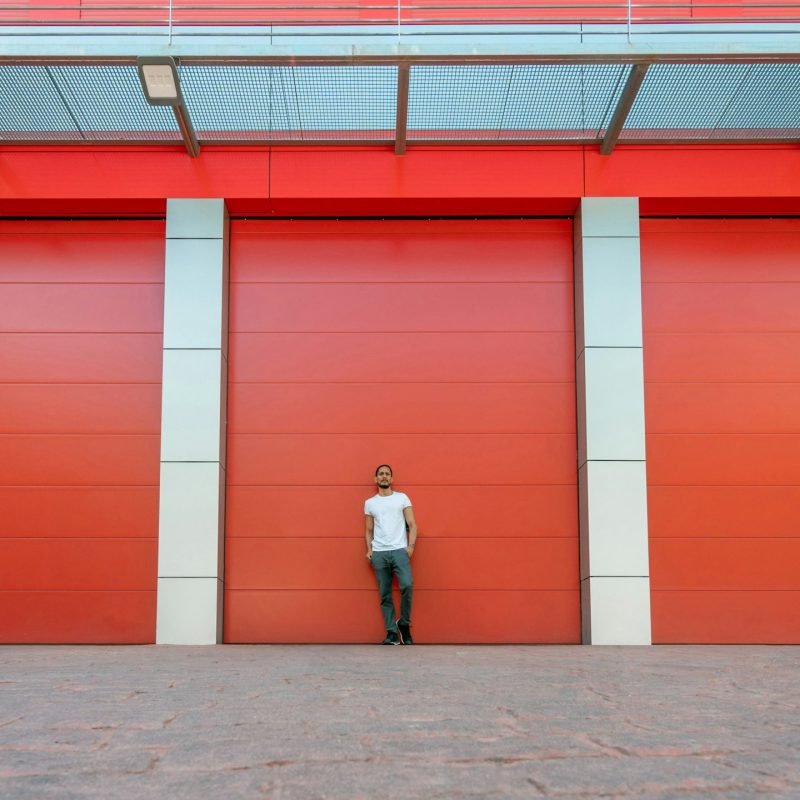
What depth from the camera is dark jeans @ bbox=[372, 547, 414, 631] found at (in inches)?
422

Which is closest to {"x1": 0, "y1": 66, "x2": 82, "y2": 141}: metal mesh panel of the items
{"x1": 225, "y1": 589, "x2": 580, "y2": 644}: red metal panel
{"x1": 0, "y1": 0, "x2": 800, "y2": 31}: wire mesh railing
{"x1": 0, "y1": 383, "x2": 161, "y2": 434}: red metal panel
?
{"x1": 0, "y1": 0, "x2": 800, "y2": 31}: wire mesh railing

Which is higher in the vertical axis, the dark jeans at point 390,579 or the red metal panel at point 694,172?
the red metal panel at point 694,172

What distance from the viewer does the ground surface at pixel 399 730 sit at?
3750mm

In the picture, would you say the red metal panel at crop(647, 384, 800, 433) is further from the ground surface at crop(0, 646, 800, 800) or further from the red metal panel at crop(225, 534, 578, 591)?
the ground surface at crop(0, 646, 800, 800)

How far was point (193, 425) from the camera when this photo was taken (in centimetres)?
1109

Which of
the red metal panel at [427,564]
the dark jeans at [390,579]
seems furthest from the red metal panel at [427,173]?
the dark jeans at [390,579]

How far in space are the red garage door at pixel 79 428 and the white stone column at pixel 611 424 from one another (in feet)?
13.8

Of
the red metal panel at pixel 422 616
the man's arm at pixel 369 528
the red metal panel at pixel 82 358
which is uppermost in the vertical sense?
the red metal panel at pixel 82 358

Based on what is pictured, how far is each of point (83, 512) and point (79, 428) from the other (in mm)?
846

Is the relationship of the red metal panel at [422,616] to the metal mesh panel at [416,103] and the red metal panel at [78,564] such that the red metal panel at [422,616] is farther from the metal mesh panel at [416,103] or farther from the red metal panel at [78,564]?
the metal mesh panel at [416,103]

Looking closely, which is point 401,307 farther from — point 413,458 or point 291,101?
point 291,101

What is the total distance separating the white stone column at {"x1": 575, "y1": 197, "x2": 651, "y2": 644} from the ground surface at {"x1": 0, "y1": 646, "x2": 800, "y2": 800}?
2853 millimetres

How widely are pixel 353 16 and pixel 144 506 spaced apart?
5.07 meters

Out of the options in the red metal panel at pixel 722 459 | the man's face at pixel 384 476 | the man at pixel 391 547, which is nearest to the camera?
the man at pixel 391 547
